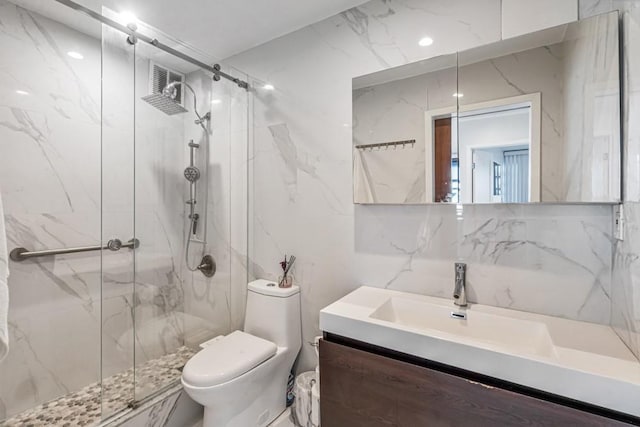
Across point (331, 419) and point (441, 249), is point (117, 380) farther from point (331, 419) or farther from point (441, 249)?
point (441, 249)

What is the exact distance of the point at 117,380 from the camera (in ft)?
5.22

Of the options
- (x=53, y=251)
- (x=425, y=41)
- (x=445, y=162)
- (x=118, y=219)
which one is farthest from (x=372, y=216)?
(x=53, y=251)

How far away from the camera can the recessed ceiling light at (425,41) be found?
148cm

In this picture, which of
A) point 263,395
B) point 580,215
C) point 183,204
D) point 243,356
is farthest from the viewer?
point 183,204

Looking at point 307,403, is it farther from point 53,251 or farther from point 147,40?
point 147,40

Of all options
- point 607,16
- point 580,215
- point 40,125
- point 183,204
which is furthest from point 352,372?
point 40,125

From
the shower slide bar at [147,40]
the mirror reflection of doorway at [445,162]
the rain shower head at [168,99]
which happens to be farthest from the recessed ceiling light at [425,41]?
the rain shower head at [168,99]

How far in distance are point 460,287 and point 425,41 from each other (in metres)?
1.23

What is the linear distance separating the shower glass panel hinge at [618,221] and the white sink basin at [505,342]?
37cm

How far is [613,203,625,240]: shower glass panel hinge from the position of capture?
1.06 metres

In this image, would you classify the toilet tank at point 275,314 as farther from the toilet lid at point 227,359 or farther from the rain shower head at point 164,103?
the rain shower head at point 164,103

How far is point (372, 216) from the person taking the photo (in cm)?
167

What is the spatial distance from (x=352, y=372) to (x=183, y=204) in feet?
4.74

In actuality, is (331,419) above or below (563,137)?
below
